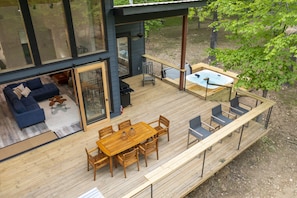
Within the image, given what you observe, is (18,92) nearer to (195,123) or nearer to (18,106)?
(18,106)

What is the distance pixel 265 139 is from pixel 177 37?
48.5ft

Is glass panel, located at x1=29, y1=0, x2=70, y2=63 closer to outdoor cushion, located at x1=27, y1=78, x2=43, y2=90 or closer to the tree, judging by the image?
outdoor cushion, located at x1=27, y1=78, x2=43, y2=90

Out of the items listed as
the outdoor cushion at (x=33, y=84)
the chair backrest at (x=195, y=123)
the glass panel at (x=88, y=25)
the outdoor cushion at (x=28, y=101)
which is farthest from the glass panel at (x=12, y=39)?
the chair backrest at (x=195, y=123)

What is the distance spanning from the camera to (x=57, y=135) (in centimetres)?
745

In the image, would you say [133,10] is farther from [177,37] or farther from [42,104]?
[177,37]

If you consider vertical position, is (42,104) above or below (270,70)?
below

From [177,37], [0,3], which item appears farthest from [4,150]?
[177,37]

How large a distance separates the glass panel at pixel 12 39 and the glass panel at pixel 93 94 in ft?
5.19

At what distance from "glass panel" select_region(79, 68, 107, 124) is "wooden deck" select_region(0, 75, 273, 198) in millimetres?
485

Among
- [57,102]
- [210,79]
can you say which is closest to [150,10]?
[210,79]

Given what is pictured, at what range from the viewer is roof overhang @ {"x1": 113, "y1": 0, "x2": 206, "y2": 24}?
6816 millimetres

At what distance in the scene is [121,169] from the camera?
6102 mm

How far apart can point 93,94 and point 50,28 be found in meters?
2.23

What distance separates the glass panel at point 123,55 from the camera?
1101 cm
